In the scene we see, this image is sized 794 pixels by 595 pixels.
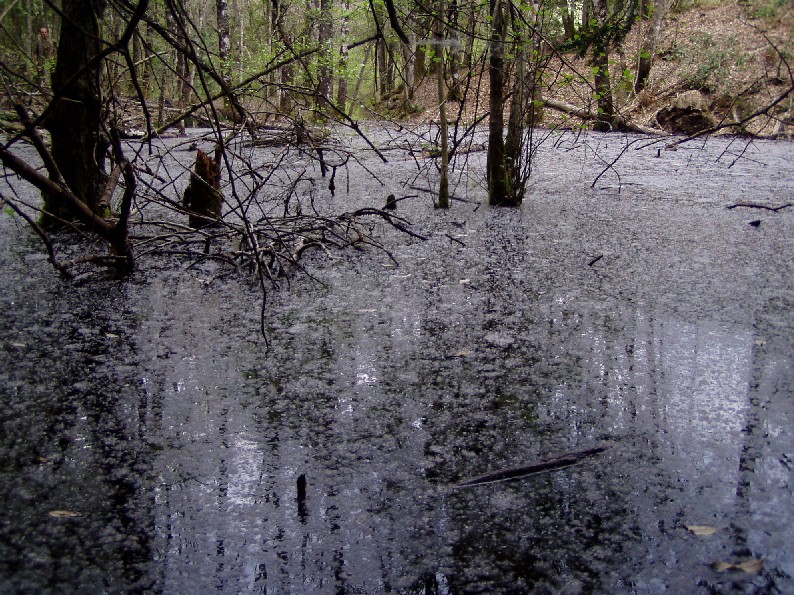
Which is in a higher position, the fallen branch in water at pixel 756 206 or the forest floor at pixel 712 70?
the forest floor at pixel 712 70

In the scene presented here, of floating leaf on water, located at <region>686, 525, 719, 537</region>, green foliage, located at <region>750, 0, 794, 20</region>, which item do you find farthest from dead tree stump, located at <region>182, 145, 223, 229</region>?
green foliage, located at <region>750, 0, 794, 20</region>

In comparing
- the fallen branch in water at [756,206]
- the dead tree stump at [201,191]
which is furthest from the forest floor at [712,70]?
the dead tree stump at [201,191]

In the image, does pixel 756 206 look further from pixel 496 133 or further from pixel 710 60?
pixel 710 60

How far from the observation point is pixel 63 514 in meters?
1.91

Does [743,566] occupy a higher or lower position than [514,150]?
lower

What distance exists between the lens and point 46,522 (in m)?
1.87

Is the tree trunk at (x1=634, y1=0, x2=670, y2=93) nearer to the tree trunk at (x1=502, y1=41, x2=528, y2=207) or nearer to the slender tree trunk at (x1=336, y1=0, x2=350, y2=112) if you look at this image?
the slender tree trunk at (x1=336, y1=0, x2=350, y2=112)

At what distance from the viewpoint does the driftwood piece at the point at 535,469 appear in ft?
6.89

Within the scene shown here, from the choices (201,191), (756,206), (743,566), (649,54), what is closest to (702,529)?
(743,566)

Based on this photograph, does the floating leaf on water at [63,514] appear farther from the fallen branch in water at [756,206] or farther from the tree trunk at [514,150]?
the fallen branch in water at [756,206]

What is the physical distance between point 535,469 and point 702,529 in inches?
19.5

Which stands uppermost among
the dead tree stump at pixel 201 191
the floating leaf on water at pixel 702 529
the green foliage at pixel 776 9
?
Answer: the green foliage at pixel 776 9

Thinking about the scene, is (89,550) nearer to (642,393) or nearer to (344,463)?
(344,463)

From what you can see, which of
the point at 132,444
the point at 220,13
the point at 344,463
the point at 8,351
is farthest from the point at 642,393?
the point at 220,13
